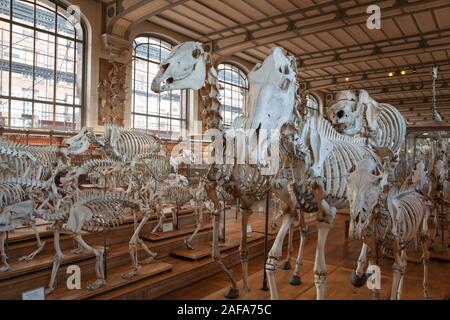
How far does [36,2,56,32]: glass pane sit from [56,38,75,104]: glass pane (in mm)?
469

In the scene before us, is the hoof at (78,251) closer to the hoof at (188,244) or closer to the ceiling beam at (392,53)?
the hoof at (188,244)

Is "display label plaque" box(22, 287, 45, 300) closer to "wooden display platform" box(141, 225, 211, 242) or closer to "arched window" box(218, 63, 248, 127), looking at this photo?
"wooden display platform" box(141, 225, 211, 242)

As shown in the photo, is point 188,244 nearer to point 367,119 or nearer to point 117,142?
point 117,142

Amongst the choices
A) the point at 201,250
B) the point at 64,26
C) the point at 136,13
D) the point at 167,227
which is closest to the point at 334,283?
the point at 201,250

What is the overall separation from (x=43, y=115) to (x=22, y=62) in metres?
1.65

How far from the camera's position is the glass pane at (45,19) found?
10.8 meters

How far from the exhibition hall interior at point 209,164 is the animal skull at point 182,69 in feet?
0.04

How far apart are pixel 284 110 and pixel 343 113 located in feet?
5.78

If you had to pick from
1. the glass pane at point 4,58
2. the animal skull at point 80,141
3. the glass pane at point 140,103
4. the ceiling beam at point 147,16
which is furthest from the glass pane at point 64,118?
the animal skull at point 80,141

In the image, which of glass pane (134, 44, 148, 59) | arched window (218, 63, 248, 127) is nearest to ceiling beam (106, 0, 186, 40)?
glass pane (134, 44, 148, 59)

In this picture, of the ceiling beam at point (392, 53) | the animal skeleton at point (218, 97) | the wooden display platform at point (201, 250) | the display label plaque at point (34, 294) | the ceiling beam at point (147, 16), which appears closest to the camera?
the animal skeleton at point (218, 97)

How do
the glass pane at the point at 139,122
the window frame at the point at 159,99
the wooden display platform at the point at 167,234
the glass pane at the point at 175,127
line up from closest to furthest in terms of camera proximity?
the wooden display platform at the point at 167,234, the window frame at the point at 159,99, the glass pane at the point at 139,122, the glass pane at the point at 175,127

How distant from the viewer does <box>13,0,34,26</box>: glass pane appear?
10.2m

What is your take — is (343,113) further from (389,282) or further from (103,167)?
(103,167)
